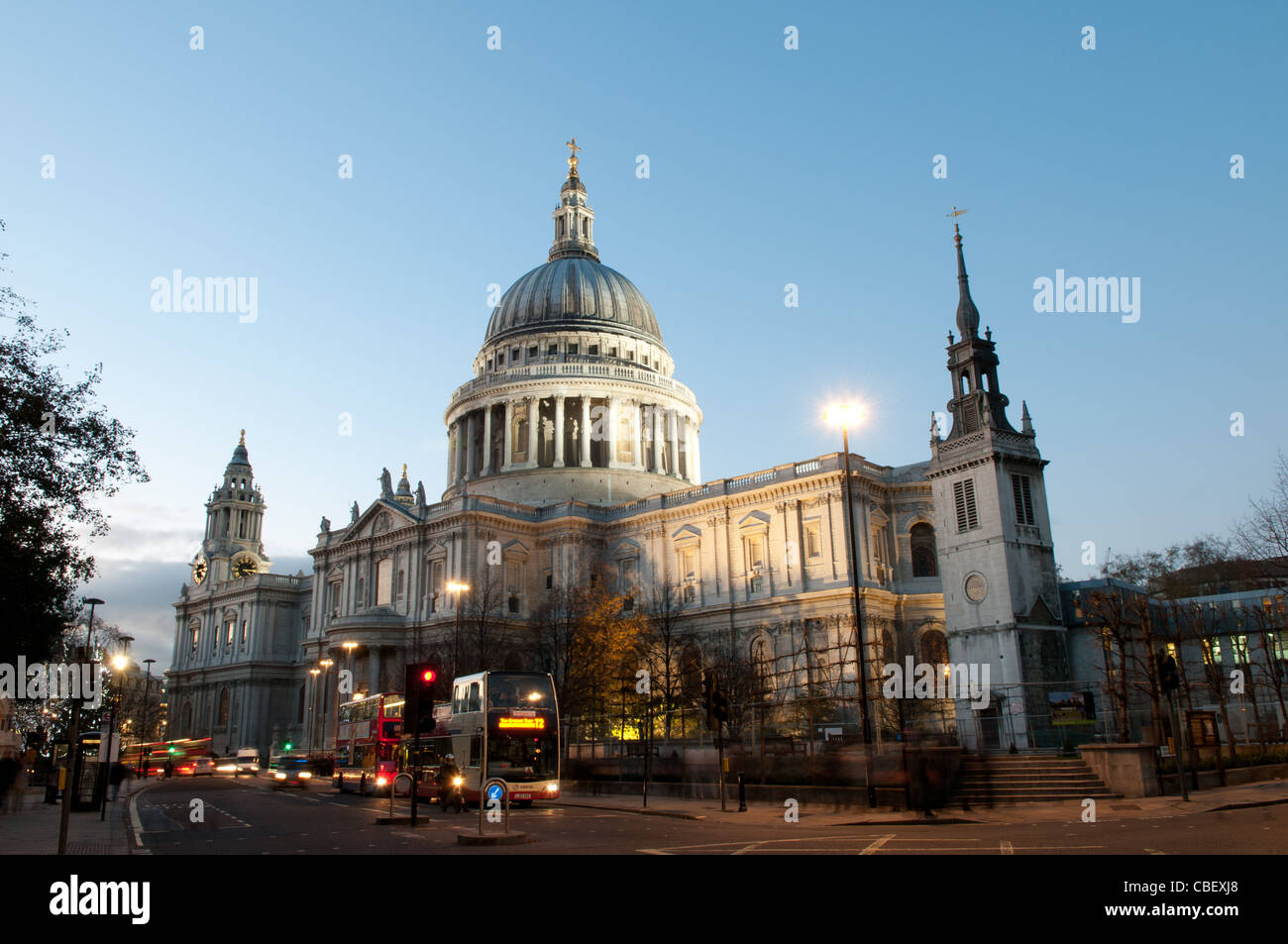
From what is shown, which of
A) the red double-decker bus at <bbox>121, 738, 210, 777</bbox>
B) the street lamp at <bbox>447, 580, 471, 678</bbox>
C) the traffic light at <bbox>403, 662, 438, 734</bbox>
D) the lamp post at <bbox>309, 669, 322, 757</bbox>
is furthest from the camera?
the lamp post at <bbox>309, 669, 322, 757</bbox>

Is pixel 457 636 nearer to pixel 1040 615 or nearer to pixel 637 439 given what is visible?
pixel 1040 615

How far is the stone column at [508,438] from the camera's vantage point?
89.8 m

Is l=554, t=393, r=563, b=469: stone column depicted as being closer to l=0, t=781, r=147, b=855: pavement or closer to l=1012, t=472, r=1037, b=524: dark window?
l=1012, t=472, r=1037, b=524: dark window

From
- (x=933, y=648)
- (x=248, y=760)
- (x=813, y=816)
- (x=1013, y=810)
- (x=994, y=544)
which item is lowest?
(x=248, y=760)

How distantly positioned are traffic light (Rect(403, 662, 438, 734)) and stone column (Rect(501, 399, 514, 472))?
63.2m

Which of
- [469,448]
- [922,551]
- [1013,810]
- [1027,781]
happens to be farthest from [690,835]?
[469,448]

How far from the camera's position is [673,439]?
93812 millimetres

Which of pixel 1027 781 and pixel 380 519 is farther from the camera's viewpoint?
pixel 380 519

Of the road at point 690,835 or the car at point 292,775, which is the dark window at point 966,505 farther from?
the car at point 292,775

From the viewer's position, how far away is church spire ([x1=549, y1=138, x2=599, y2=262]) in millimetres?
107875

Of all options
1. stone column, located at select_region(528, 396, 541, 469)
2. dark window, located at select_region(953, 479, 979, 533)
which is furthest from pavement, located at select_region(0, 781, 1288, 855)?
stone column, located at select_region(528, 396, 541, 469)

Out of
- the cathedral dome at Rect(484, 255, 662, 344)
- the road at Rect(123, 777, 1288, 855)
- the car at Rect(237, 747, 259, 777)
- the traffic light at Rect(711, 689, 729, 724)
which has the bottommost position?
the car at Rect(237, 747, 259, 777)

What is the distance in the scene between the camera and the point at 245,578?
344ft

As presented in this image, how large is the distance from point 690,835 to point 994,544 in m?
26.5
